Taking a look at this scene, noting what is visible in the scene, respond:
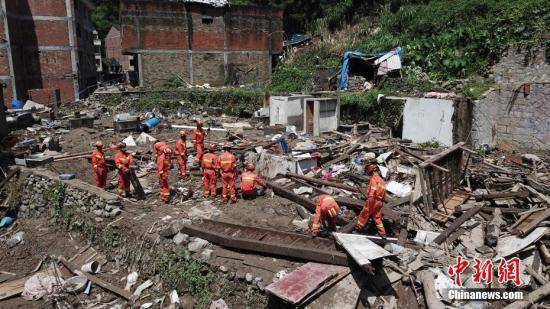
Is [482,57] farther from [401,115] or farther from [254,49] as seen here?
[254,49]

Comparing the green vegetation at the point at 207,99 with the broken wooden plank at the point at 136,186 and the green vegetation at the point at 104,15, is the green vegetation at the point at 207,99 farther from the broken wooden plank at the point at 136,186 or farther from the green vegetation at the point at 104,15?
the green vegetation at the point at 104,15

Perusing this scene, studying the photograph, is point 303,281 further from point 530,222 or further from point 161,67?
point 161,67

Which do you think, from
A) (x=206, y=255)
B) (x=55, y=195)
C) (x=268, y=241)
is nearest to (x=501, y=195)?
(x=268, y=241)

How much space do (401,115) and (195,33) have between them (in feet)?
58.4

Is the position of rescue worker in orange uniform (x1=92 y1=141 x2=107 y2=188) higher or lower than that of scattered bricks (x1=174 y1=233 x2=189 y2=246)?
higher

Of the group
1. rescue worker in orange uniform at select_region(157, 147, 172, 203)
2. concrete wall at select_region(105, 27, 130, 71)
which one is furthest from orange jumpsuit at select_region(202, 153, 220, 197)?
concrete wall at select_region(105, 27, 130, 71)

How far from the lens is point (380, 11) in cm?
2802

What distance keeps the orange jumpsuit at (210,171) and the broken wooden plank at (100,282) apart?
10.6 ft

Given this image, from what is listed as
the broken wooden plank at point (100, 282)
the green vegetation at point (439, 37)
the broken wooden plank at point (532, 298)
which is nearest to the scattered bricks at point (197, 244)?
the broken wooden plank at point (100, 282)

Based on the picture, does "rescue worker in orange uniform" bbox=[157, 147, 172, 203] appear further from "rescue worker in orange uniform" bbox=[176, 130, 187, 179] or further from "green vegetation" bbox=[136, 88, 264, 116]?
"green vegetation" bbox=[136, 88, 264, 116]

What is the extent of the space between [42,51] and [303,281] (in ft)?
88.2

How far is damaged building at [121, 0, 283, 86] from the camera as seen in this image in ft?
87.1

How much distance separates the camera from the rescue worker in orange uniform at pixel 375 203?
7.25 metres

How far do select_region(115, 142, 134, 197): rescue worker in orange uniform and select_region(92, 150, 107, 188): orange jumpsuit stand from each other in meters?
0.54
